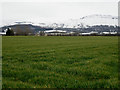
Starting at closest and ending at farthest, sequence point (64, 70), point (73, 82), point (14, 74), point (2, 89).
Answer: point (2, 89)
point (73, 82)
point (14, 74)
point (64, 70)

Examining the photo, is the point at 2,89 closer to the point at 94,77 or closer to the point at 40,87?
the point at 40,87

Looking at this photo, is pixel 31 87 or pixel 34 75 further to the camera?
pixel 34 75

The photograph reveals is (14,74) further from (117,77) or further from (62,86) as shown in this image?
(117,77)

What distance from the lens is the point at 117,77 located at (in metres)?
8.63

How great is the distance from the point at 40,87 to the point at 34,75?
1.87 m

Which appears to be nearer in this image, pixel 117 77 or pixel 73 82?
pixel 73 82

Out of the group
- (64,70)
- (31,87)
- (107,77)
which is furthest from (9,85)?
(107,77)

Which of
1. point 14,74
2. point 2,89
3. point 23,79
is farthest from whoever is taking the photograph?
point 14,74

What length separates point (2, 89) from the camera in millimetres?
6852

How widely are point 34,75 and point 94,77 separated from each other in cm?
313

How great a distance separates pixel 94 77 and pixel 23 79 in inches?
142

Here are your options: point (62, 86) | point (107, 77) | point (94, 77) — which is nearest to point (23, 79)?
point (62, 86)

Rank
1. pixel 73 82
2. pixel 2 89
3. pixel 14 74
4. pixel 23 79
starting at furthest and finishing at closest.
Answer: pixel 14 74 → pixel 23 79 → pixel 73 82 → pixel 2 89

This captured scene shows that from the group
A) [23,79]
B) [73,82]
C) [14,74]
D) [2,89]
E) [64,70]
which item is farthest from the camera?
[64,70]
